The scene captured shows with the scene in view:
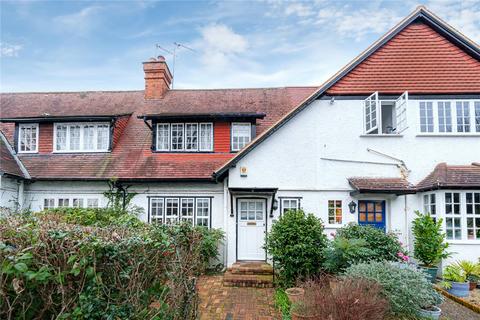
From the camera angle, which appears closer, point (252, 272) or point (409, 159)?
point (252, 272)

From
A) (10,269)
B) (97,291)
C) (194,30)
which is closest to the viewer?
(10,269)

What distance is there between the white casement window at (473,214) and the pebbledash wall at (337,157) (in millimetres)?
1395

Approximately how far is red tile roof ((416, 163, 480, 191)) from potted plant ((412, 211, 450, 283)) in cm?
112

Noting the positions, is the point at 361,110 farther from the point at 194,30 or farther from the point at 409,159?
the point at 194,30

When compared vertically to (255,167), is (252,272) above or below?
below

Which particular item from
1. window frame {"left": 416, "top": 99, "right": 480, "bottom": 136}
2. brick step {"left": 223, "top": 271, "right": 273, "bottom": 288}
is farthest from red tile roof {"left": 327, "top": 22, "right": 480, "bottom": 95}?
brick step {"left": 223, "top": 271, "right": 273, "bottom": 288}

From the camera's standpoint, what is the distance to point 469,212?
10.6 metres

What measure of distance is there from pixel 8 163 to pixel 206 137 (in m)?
8.35

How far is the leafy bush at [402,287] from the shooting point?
6.44 metres

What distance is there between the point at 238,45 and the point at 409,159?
32.3 ft

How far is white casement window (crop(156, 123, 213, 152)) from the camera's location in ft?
43.9

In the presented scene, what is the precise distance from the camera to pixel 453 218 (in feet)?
34.6

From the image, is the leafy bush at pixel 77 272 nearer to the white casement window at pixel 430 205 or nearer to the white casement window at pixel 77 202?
the white casement window at pixel 77 202

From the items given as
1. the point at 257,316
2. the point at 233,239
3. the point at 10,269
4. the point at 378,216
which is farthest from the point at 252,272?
the point at 10,269
